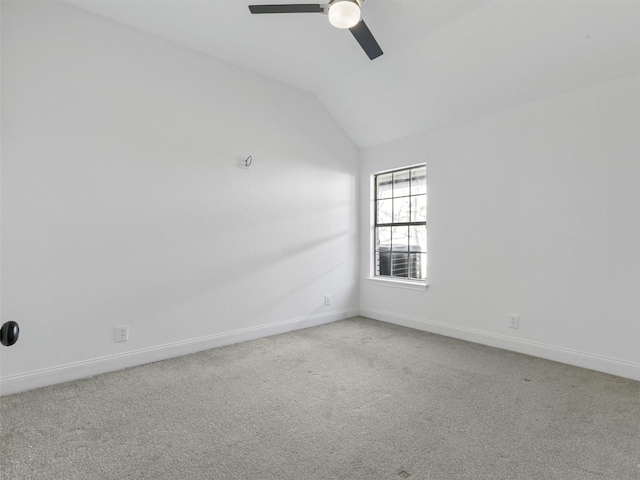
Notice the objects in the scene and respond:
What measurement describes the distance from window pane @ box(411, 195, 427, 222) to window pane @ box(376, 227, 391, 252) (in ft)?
1.38

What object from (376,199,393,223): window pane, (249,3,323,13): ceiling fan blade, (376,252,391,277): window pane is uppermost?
(249,3,323,13): ceiling fan blade

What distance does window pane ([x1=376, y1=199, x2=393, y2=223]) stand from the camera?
441 cm

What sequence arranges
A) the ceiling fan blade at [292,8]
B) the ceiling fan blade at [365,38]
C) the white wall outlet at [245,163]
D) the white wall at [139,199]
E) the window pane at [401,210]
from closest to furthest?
the ceiling fan blade at [292,8] < the ceiling fan blade at [365,38] < the white wall at [139,199] < the white wall outlet at [245,163] < the window pane at [401,210]

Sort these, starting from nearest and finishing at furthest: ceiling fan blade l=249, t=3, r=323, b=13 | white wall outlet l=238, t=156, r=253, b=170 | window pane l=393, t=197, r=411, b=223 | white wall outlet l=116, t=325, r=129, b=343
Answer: ceiling fan blade l=249, t=3, r=323, b=13 → white wall outlet l=116, t=325, r=129, b=343 → white wall outlet l=238, t=156, r=253, b=170 → window pane l=393, t=197, r=411, b=223

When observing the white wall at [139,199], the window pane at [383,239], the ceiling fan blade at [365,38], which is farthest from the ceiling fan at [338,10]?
the window pane at [383,239]

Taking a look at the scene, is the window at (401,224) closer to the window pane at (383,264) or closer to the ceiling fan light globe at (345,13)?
the window pane at (383,264)

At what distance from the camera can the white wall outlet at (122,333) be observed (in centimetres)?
271

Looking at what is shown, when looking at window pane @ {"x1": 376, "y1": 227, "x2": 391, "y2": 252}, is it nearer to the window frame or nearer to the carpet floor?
the window frame

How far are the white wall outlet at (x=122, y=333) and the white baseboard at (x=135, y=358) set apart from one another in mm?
119

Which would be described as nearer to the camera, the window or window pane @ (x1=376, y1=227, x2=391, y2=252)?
the window

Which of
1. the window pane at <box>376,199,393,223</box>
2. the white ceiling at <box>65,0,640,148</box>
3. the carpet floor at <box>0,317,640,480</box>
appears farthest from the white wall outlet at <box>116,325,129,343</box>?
the window pane at <box>376,199,393,223</box>

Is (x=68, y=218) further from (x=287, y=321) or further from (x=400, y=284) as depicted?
(x=400, y=284)

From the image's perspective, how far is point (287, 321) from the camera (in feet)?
12.5

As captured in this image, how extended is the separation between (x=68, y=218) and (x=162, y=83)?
140 centimetres
